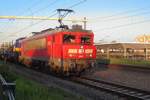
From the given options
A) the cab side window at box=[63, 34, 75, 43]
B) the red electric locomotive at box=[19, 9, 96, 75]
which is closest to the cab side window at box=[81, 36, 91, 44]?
the red electric locomotive at box=[19, 9, 96, 75]

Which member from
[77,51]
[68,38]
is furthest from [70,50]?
[68,38]

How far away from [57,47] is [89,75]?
4103 millimetres

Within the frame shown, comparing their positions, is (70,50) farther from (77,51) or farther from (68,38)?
(68,38)

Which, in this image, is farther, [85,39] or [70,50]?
[85,39]

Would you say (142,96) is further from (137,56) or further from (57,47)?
(137,56)

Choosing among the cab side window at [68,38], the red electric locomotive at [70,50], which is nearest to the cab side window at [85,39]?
the red electric locomotive at [70,50]

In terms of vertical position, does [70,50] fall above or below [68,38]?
below

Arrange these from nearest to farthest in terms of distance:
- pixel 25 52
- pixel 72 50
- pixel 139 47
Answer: pixel 72 50 → pixel 25 52 → pixel 139 47

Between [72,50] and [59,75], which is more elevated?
[72,50]

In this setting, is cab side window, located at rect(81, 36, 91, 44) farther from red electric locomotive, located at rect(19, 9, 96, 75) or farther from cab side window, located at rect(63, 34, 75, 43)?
cab side window, located at rect(63, 34, 75, 43)

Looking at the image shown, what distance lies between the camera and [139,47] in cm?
5184

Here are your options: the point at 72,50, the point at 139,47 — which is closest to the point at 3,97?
the point at 72,50

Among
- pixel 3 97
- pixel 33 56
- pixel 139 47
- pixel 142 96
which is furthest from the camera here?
pixel 139 47

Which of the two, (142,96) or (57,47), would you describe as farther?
(57,47)
